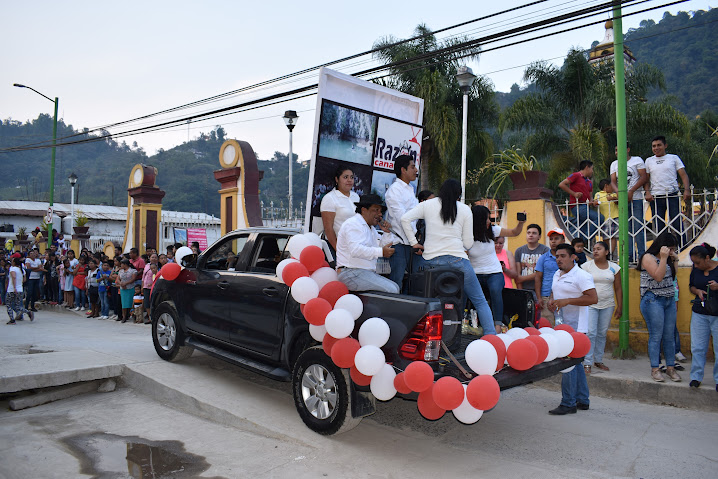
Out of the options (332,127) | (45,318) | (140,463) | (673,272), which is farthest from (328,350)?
(45,318)

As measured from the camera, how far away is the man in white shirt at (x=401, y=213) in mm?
5320

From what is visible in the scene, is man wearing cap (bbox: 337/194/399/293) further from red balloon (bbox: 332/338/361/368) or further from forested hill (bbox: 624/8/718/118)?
forested hill (bbox: 624/8/718/118)

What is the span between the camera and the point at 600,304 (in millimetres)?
6660

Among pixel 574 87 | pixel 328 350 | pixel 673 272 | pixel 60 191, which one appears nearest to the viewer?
pixel 328 350

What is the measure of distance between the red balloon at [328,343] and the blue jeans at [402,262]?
1138 millimetres

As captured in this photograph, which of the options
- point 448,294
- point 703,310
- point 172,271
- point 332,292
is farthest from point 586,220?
point 172,271

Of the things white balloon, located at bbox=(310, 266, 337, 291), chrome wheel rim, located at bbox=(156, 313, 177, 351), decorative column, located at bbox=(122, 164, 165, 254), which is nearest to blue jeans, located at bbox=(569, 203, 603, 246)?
white balloon, located at bbox=(310, 266, 337, 291)

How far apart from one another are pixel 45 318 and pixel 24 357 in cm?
854

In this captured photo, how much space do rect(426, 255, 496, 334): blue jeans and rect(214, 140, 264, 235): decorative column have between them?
358 inches

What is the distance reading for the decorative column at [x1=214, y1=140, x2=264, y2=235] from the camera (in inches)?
533

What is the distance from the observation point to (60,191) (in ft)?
246

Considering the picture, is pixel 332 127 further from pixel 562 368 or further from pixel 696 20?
pixel 696 20

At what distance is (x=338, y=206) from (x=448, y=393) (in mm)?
2396

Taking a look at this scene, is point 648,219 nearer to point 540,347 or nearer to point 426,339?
point 540,347
